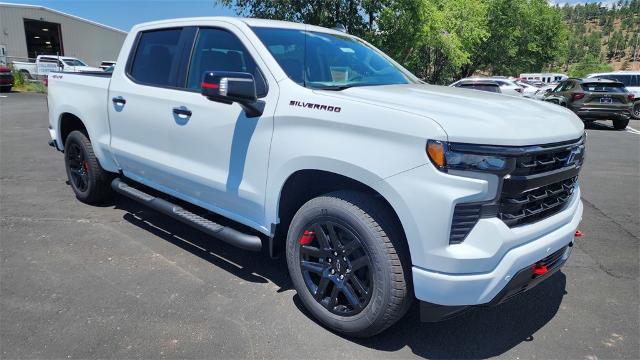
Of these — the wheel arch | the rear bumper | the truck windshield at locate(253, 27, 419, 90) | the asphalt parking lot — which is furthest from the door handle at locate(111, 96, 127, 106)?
the rear bumper

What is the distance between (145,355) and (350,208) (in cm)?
147

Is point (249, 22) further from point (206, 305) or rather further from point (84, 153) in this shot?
point (84, 153)

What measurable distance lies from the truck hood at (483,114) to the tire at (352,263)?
0.60 meters

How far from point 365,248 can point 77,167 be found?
4.07 metres

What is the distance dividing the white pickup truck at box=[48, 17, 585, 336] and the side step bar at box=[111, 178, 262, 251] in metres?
0.02

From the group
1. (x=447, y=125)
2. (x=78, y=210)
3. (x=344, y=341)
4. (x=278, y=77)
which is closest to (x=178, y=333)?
(x=344, y=341)

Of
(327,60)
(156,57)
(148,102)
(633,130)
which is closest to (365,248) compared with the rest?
(327,60)

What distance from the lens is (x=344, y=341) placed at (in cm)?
292

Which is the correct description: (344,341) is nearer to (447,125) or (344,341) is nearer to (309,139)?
(309,139)

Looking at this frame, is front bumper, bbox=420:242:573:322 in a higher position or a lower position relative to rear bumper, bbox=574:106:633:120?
higher

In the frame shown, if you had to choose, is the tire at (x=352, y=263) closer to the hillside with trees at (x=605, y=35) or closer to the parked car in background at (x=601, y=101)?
the parked car in background at (x=601, y=101)

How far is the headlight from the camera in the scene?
2289 millimetres

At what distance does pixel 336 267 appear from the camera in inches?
114

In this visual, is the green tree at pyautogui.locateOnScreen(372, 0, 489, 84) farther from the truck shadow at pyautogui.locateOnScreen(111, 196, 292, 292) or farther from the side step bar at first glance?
the side step bar
